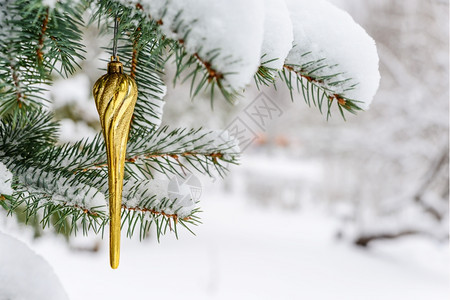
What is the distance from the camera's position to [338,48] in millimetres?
404

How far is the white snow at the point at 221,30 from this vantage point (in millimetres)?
264

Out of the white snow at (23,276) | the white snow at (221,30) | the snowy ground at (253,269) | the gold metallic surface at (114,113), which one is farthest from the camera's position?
the snowy ground at (253,269)

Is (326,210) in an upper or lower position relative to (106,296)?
upper

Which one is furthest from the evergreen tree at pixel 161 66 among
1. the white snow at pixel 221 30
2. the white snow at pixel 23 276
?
the white snow at pixel 23 276

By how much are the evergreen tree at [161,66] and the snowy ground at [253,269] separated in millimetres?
1481

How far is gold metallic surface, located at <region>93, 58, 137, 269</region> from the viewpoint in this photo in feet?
1.26

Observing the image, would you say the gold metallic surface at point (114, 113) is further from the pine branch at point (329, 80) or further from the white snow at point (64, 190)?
the pine branch at point (329, 80)

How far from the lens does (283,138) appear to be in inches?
319

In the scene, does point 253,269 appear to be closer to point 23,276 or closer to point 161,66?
point 23,276

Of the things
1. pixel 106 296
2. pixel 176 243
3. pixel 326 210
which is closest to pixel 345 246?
pixel 176 243

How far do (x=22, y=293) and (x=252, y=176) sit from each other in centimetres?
788

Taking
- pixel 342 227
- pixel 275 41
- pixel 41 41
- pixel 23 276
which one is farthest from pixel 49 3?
pixel 342 227

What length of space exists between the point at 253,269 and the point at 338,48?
2782 millimetres

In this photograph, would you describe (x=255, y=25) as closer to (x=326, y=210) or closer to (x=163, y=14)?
(x=163, y=14)
